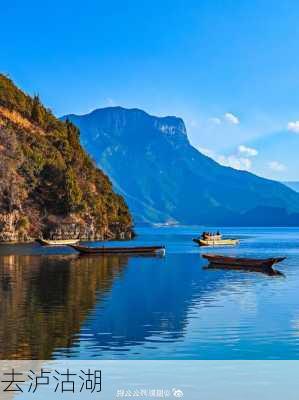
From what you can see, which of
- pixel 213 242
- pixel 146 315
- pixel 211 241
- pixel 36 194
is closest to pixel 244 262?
pixel 146 315

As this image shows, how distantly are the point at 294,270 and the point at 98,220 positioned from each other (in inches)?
4703

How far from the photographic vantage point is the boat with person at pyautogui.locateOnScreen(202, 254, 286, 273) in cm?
8712

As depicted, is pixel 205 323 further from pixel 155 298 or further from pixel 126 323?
pixel 155 298

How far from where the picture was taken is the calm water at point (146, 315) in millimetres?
31859

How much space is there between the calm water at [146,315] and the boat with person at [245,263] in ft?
26.8

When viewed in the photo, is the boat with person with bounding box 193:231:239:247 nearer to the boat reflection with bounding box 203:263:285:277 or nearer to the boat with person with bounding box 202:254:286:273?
the boat with person with bounding box 202:254:286:273

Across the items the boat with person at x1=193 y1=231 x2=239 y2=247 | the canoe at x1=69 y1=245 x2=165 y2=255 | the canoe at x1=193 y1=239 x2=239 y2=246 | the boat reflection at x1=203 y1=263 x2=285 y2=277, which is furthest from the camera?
the boat with person at x1=193 y1=231 x2=239 y2=247

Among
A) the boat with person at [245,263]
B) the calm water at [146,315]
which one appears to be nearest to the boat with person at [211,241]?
the boat with person at [245,263]

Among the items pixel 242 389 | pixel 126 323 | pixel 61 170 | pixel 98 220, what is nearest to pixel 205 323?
pixel 126 323

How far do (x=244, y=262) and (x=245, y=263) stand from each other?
26cm

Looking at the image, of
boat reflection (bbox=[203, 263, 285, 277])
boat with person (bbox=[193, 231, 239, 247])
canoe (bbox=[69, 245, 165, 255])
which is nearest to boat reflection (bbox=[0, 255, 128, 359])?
boat reflection (bbox=[203, 263, 285, 277])

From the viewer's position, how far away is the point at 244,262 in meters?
89.1

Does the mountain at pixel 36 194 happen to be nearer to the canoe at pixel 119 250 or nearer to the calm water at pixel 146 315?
the canoe at pixel 119 250

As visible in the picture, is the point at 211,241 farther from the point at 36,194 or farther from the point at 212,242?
the point at 36,194
